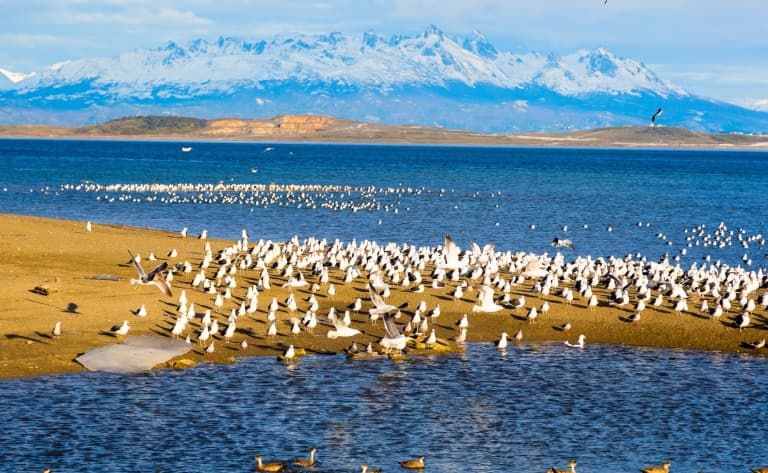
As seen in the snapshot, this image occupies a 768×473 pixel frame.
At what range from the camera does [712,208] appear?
104 meters

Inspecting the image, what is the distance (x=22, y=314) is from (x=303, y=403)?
1120 centimetres

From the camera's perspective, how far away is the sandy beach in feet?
104

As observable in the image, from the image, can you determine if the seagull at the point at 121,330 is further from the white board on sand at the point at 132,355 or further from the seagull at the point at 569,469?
the seagull at the point at 569,469

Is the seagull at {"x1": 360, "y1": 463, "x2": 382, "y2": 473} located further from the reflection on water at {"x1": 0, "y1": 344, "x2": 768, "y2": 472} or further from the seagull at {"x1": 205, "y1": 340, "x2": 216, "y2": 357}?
the seagull at {"x1": 205, "y1": 340, "x2": 216, "y2": 357}

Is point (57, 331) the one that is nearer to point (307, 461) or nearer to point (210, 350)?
point (210, 350)

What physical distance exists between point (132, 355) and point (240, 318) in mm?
5881

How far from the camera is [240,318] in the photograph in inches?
1396

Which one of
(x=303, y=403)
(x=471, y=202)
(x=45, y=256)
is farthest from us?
(x=471, y=202)

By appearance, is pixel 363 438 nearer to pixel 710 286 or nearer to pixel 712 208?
pixel 710 286

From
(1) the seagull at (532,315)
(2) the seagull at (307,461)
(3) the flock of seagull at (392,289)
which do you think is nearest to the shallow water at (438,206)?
(3) the flock of seagull at (392,289)

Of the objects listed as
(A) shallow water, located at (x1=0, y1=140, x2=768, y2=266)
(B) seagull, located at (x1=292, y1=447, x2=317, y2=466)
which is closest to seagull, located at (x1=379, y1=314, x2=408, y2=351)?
(B) seagull, located at (x1=292, y1=447, x2=317, y2=466)

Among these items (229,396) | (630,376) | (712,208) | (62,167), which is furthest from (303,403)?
(62,167)

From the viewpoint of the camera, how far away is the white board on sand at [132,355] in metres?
29.4

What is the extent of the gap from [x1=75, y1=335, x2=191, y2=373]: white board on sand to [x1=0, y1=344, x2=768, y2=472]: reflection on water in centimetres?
64
